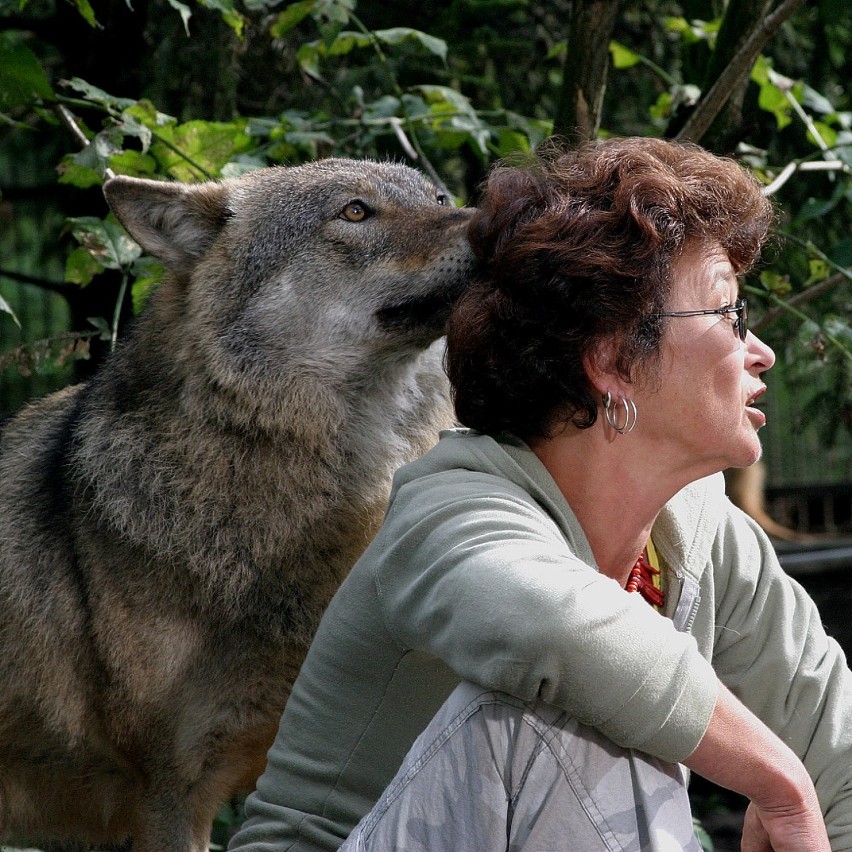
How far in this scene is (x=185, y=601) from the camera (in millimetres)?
2943

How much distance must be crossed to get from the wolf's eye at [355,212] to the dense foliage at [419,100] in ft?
1.92

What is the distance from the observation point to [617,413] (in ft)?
7.30

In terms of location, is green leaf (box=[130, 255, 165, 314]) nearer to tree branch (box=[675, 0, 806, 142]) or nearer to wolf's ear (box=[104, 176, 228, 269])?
wolf's ear (box=[104, 176, 228, 269])

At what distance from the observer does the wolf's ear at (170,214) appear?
3047mm

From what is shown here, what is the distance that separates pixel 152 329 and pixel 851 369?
2.31 meters

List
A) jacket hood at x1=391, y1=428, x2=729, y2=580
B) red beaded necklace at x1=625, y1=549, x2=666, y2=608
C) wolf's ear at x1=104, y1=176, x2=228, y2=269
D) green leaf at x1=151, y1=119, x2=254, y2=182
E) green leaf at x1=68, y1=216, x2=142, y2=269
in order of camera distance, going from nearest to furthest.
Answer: jacket hood at x1=391, y1=428, x2=729, y2=580
red beaded necklace at x1=625, y1=549, x2=666, y2=608
wolf's ear at x1=104, y1=176, x2=228, y2=269
green leaf at x1=68, y1=216, x2=142, y2=269
green leaf at x1=151, y1=119, x2=254, y2=182

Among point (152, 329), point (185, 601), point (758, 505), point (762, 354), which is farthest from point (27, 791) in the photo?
point (758, 505)

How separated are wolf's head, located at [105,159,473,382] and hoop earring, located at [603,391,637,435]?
2.40 ft

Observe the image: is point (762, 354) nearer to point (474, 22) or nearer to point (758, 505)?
point (474, 22)

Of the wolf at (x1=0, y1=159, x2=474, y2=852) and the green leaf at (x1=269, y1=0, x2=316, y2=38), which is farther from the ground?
the green leaf at (x1=269, y1=0, x2=316, y2=38)

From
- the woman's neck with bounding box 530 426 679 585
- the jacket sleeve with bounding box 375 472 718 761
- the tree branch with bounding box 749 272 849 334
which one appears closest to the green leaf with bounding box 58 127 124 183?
the woman's neck with bounding box 530 426 679 585

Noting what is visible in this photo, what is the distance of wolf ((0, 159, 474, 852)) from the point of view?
2916 mm

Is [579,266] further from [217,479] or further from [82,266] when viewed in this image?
[82,266]

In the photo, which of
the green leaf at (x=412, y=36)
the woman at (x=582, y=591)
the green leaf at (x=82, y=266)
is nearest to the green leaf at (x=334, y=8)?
the green leaf at (x=412, y=36)
